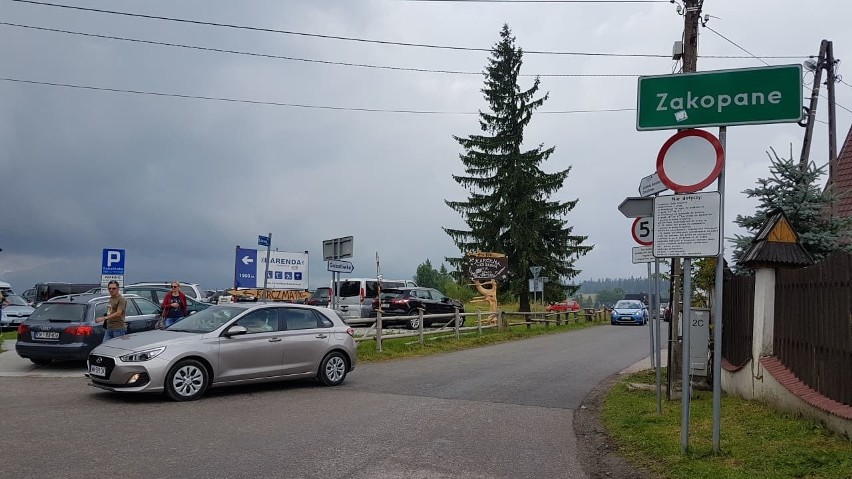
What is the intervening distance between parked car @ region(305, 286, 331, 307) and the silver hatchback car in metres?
14.8

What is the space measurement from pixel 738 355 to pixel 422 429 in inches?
215

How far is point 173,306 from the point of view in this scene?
1535 centimetres

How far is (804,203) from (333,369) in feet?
26.1

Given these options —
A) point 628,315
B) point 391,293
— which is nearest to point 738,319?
point 391,293

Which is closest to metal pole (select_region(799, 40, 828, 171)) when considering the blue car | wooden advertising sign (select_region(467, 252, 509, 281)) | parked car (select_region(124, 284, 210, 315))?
wooden advertising sign (select_region(467, 252, 509, 281))

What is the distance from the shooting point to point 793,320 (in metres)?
8.55

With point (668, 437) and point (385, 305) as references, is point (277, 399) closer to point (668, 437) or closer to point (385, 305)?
point (668, 437)

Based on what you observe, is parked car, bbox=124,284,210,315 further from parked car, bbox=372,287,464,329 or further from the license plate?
parked car, bbox=372,287,464,329

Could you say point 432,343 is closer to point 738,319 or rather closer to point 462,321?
point 462,321

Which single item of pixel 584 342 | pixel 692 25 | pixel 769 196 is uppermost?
pixel 692 25

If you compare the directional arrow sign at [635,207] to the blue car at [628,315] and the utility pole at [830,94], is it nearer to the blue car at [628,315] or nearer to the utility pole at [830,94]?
the utility pole at [830,94]

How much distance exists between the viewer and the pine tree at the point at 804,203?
10672 millimetres

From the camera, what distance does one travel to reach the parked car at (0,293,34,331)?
2731 centimetres

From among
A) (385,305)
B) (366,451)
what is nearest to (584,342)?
(385,305)
